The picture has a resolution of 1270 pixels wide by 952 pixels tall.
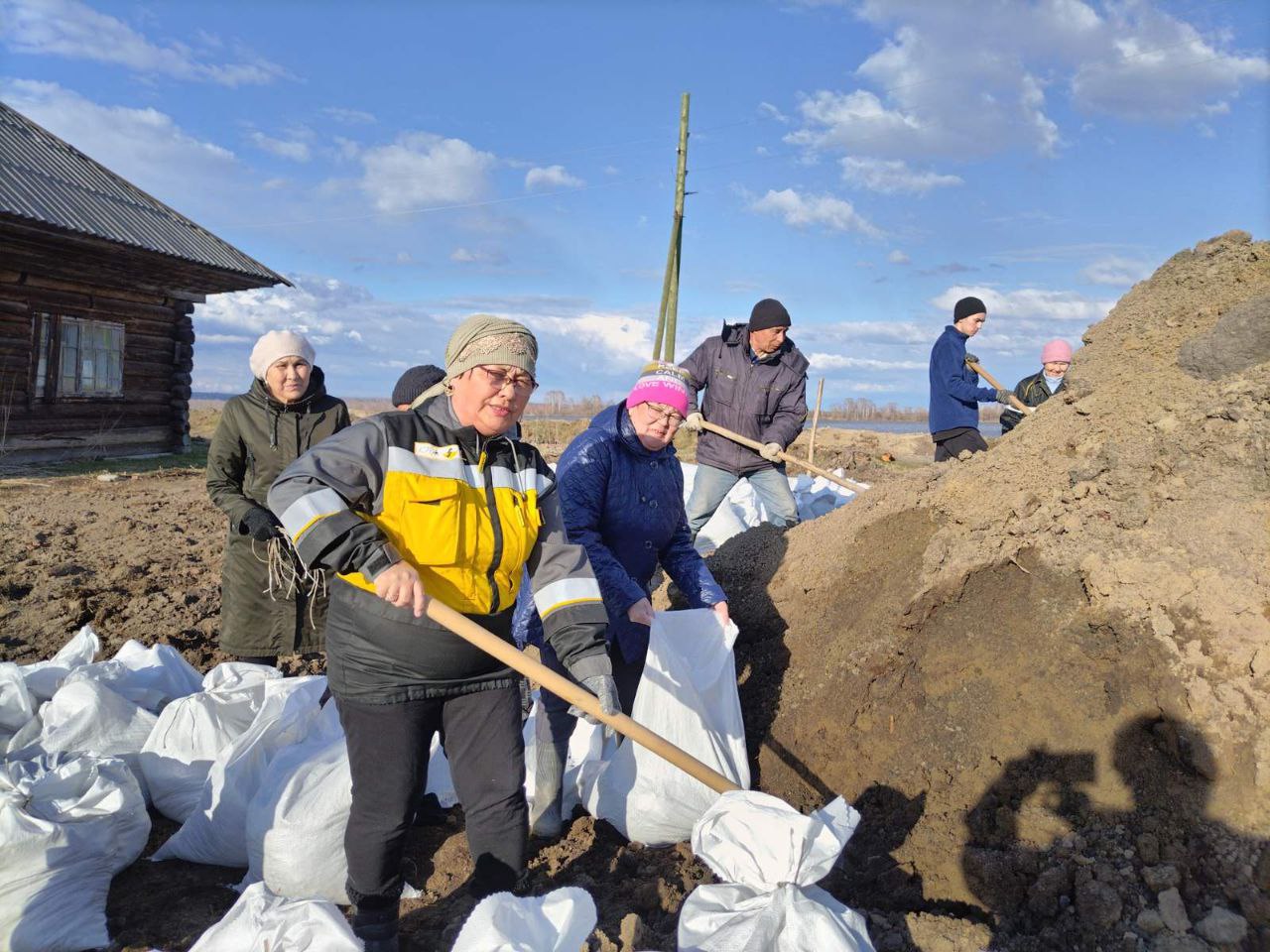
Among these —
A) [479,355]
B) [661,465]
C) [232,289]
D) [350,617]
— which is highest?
[232,289]

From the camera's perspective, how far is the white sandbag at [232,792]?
8.65ft

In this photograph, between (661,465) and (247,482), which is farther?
(247,482)

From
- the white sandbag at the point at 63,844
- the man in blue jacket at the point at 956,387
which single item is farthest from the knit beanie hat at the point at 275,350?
the man in blue jacket at the point at 956,387

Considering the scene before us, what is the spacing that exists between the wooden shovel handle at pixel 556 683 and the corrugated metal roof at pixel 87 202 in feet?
32.9

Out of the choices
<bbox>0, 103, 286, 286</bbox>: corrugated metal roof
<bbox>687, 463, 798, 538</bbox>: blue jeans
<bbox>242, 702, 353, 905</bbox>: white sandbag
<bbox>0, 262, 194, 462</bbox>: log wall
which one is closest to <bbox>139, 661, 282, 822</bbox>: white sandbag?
<bbox>242, 702, 353, 905</bbox>: white sandbag

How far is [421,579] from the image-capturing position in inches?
83.0

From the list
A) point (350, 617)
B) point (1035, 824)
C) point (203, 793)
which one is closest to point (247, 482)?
point (203, 793)

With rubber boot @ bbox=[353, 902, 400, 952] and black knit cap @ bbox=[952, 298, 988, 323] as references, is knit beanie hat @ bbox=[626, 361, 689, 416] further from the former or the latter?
black knit cap @ bbox=[952, 298, 988, 323]

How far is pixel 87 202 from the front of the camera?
1130cm

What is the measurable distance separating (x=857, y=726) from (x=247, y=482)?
8.45ft

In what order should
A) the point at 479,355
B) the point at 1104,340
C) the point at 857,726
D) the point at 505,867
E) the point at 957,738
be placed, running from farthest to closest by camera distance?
the point at 1104,340
the point at 857,726
the point at 957,738
the point at 505,867
the point at 479,355

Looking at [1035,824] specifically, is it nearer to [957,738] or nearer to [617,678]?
[957,738]

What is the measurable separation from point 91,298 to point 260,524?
10.2 metres

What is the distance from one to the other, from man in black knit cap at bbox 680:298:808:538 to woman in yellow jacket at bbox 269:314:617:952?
129 inches
